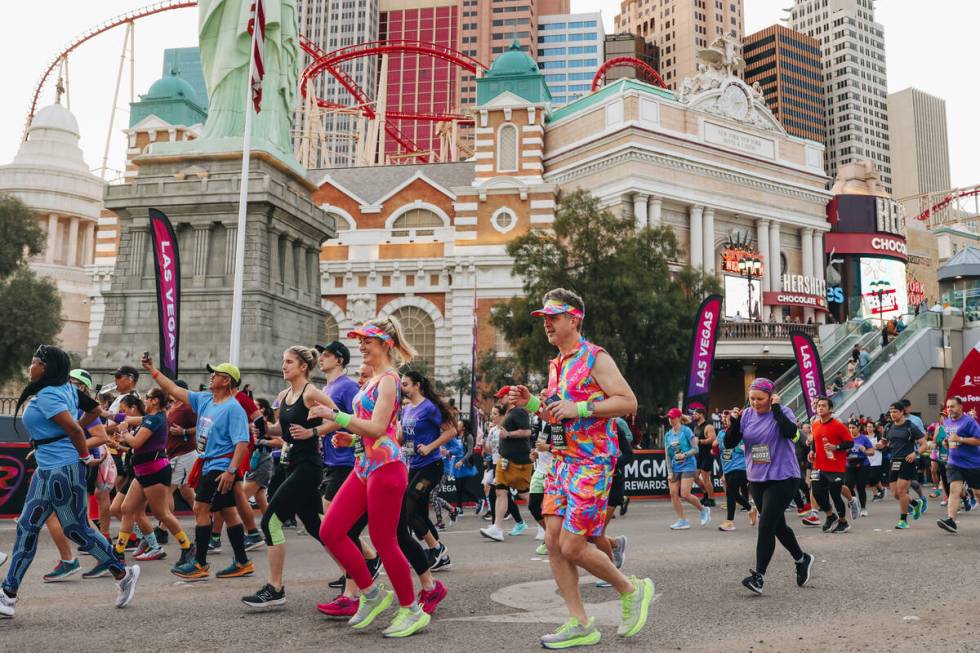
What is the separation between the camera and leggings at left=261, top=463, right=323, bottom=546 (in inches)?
239

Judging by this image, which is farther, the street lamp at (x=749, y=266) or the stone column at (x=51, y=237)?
the stone column at (x=51, y=237)

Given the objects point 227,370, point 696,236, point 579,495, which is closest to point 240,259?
point 227,370

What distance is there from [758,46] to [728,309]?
112998 mm

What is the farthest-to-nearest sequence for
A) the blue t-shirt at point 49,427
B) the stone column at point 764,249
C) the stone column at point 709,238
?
the stone column at point 764,249
the stone column at point 709,238
the blue t-shirt at point 49,427

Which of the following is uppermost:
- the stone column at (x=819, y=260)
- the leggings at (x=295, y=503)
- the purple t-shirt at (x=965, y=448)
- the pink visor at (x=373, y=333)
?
the stone column at (x=819, y=260)

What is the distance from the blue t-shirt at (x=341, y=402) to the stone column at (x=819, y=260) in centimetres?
4813

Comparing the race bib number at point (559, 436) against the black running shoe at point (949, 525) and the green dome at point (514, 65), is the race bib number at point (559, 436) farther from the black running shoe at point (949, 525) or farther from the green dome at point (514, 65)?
the green dome at point (514, 65)

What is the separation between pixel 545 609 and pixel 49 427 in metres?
3.93

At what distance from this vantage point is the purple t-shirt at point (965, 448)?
1128 cm

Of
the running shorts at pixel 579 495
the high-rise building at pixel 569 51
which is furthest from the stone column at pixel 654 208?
the high-rise building at pixel 569 51

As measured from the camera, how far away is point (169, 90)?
51.8 metres

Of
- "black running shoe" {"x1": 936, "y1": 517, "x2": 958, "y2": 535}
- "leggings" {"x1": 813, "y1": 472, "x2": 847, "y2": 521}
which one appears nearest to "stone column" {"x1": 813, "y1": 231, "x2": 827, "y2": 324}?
"leggings" {"x1": 813, "y1": 472, "x2": 847, "y2": 521}

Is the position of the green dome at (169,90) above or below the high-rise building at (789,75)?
below

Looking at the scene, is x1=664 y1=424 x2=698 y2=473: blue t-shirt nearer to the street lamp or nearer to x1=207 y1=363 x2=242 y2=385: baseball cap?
x1=207 y1=363 x2=242 y2=385: baseball cap
